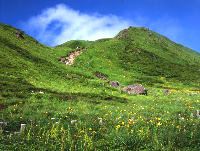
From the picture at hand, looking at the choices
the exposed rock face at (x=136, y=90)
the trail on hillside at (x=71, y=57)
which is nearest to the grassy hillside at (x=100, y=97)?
the exposed rock face at (x=136, y=90)

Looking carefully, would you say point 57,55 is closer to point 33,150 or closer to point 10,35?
point 10,35

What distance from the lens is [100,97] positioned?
52.7 metres

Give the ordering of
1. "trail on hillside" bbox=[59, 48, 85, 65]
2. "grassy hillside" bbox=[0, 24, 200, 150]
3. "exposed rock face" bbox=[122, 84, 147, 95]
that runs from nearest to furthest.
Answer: "grassy hillside" bbox=[0, 24, 200, 150]
"exposed rock face" bbox=[122, 84, 147, 95]
"trail on hillside" bbox=[59, 48, 85, 65]

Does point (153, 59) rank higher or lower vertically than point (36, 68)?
higher

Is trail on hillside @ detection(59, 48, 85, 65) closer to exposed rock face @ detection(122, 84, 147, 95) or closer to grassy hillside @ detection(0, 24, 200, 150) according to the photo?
grassy hillside @ detection(0, 24, 200, 150)

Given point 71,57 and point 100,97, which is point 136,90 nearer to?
point 100,97

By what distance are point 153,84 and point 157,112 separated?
43.5 m

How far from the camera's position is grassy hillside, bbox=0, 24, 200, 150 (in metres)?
22.0

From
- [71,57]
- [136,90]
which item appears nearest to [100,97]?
[136,90]

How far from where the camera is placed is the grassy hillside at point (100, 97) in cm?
2195

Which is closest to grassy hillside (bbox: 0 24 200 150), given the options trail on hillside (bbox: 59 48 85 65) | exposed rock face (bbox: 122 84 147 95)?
exposed rock face (bbox: 122 84 147 95)

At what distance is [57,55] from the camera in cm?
9644

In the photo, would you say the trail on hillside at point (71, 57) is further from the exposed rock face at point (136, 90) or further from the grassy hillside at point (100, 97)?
the exposed rock face at point (136, 90)

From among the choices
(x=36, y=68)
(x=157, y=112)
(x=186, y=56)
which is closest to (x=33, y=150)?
(x=157, y=112)
